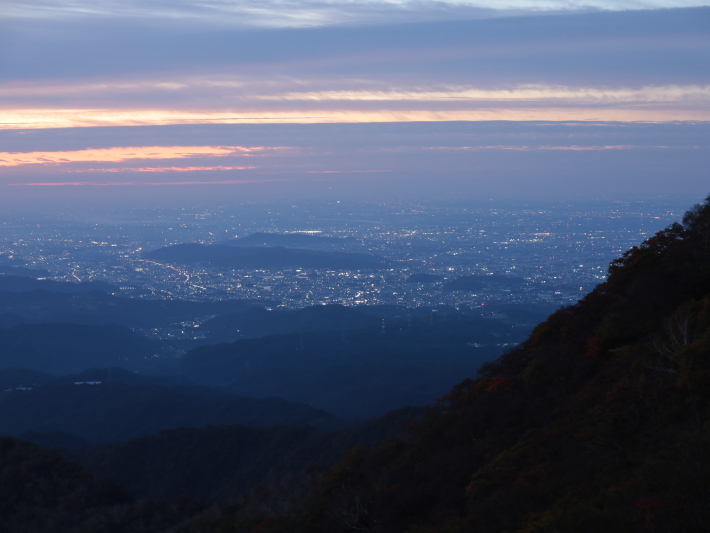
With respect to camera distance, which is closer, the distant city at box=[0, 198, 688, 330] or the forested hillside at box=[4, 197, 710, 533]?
the forested hillside at box=[4, 197, 710, 533]

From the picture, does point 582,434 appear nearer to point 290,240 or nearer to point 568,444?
point 568,444

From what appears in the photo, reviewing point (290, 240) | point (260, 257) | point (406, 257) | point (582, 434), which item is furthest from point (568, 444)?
point (290, 240)

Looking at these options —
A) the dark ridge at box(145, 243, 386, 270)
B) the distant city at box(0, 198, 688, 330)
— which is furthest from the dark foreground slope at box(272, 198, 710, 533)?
the dark ridge at box(145, 243, 386, 270)

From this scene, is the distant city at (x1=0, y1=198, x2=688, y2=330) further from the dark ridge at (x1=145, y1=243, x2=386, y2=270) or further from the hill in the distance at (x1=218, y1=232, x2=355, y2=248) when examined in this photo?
the dark ridge at (x1=145, y1=243, x2=386, y2=270)

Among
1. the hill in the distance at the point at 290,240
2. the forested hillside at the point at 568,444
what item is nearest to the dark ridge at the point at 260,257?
the hill in the distance at the point at 290,240

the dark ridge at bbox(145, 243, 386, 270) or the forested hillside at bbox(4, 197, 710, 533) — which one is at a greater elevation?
the forested hillside at bbox(4, 197, 710, 533)

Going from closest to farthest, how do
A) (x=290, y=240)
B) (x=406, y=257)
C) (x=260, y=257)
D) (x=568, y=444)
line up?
(x=568, y=444), (x=406, y=257), (x=260, y=257), (x=290, y=240)

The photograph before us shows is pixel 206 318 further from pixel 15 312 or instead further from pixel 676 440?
pixel 676 440

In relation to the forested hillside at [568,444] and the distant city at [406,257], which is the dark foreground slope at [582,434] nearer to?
the forested hillside at [568,444]

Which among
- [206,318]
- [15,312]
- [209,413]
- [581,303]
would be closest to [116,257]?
[15,312]
